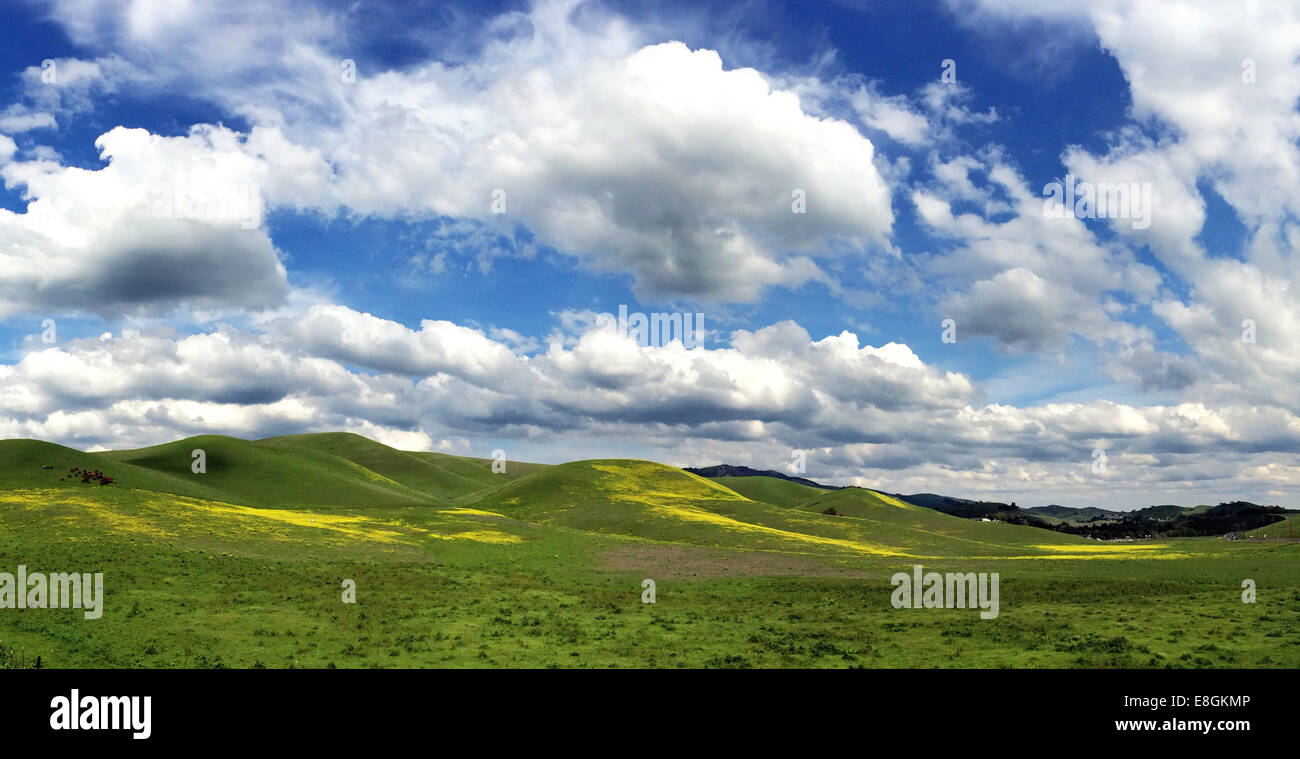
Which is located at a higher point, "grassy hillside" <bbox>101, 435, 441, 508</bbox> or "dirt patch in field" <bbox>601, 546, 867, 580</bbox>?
"grassy hillside" <bbox>101, 435, 441, 508</bbox>

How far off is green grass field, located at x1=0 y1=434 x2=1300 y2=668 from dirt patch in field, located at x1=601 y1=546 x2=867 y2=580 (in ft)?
1.80

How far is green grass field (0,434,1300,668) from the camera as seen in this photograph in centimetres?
3409

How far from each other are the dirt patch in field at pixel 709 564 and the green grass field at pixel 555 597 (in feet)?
1.80

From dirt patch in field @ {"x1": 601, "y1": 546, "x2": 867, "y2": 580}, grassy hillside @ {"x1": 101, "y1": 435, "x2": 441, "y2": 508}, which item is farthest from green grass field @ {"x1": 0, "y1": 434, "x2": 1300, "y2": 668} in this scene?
grassy hillside @ {"x1": 101, "y1": 435, "x2": 441, "y2": 508}

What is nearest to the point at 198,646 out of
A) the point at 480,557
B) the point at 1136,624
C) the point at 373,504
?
the point at 480,557

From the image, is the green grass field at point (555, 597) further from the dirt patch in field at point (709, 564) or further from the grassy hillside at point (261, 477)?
the grassy hillside at point (261, 477)

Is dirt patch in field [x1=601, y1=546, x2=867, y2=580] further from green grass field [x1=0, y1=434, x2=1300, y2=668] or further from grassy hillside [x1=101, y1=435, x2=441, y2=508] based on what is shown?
grassy hillside [x1=101, y1=435, x2=441, y2=508]

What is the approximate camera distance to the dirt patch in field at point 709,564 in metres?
70.8

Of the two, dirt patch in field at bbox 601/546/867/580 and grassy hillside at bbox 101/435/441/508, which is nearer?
dirt patch in field at bbox 601/546/867/580

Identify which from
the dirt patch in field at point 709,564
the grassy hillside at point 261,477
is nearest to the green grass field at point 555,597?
the dirt patch in field at point 709,564

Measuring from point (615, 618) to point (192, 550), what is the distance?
145 ft

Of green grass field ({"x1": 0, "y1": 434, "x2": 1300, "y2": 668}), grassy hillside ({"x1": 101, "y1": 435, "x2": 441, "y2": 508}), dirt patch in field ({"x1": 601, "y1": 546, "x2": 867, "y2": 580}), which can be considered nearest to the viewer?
green grass field ({"x1": 0, "y1": 434, "x2": 1300, "y2": 668})

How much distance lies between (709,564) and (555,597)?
2787 centimetres
